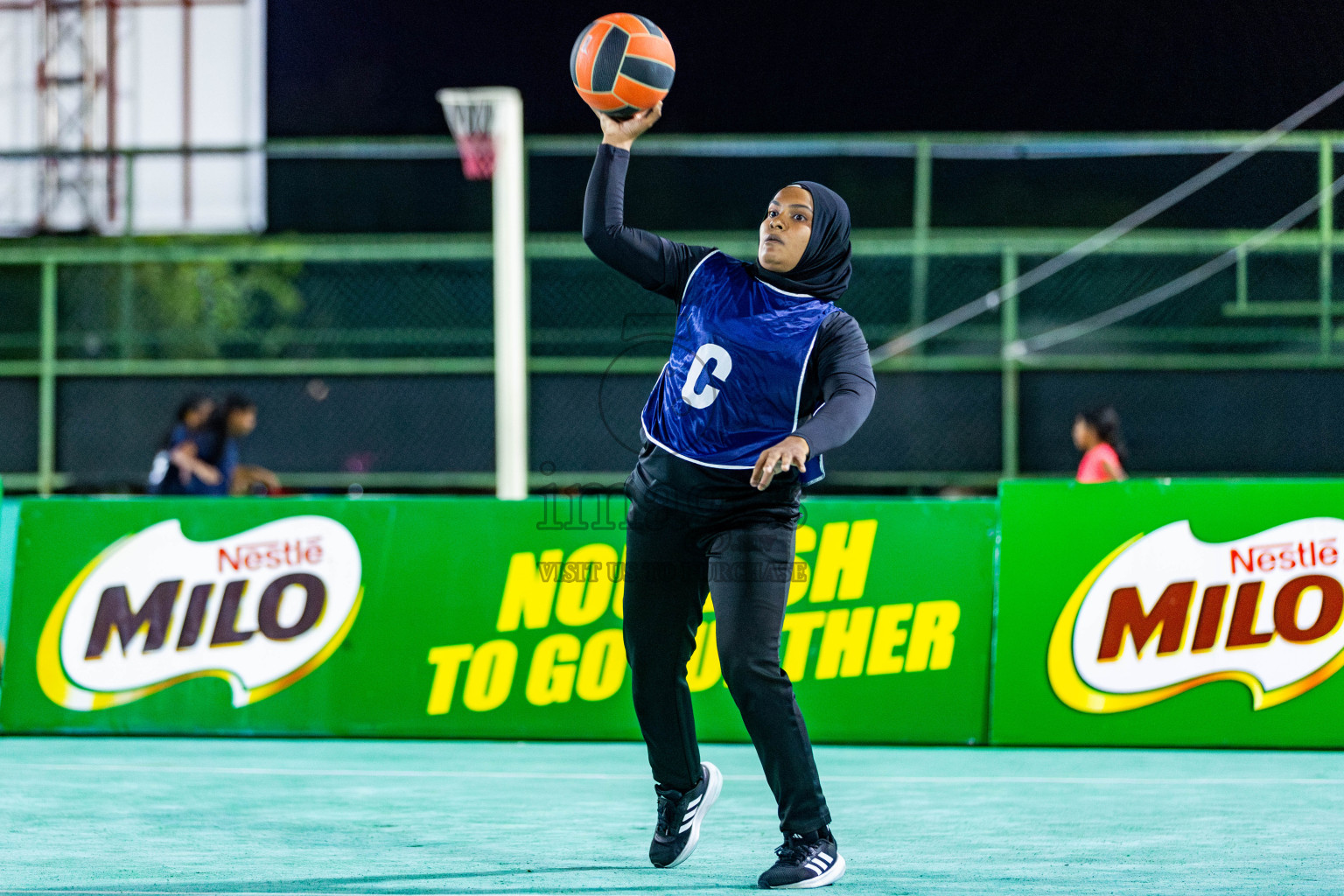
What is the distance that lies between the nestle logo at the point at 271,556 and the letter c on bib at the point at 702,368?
Answer: 3.55 metres

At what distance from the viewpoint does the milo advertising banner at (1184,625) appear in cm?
673

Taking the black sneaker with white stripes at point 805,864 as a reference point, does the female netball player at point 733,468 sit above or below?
above

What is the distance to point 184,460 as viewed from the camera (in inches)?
445

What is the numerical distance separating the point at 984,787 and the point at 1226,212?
9428mm

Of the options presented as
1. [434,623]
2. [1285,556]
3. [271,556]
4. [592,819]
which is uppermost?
[1285,556]

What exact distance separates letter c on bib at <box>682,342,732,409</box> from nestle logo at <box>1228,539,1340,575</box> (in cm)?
372

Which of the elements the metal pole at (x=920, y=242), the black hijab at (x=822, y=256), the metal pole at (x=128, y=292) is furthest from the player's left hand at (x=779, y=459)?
the metal pole at (x=128, y=292)

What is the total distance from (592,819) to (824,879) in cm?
132

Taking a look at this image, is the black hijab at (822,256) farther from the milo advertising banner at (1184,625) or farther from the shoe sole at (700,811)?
the milo advertising banner at (1184,625)

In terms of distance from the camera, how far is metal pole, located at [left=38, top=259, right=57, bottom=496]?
13.1 metres

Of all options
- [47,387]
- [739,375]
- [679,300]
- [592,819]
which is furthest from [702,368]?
[47,387]

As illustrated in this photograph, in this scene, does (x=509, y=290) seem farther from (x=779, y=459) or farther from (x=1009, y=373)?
(x=779, y=459)

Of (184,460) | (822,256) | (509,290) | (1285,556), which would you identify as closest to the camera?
(822,256)

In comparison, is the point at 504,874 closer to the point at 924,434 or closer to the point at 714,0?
the point at 924,434
